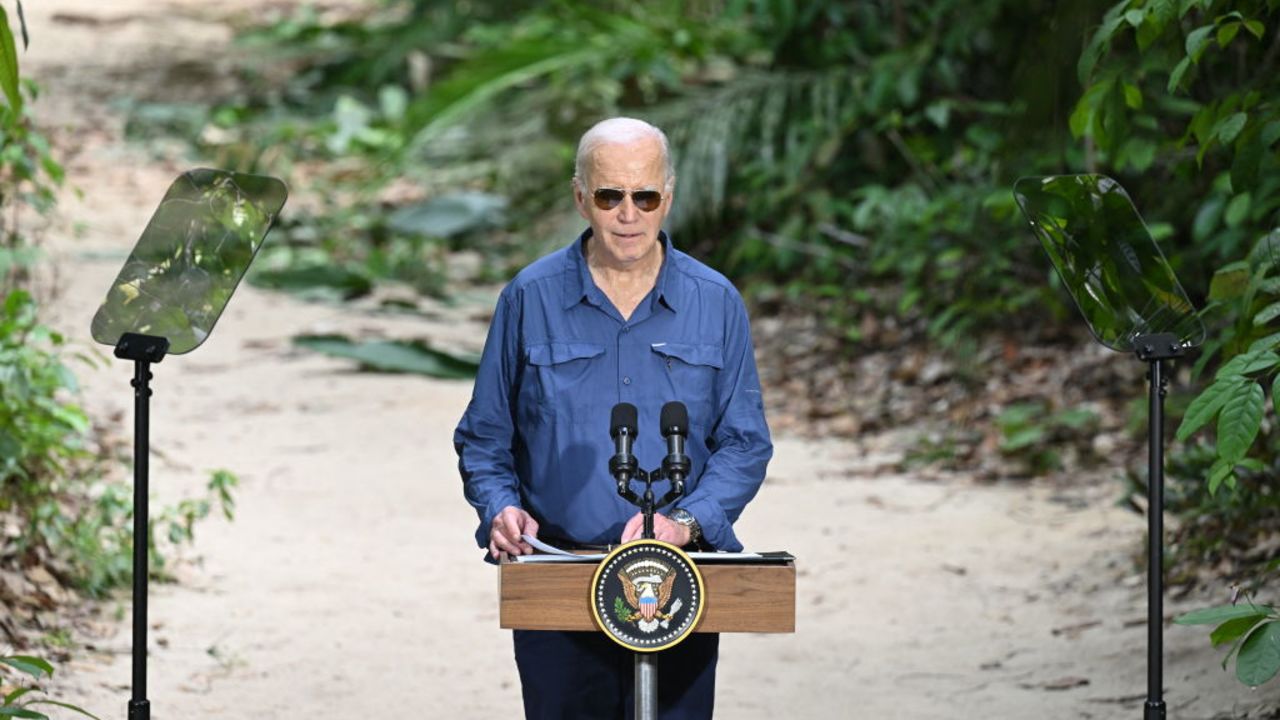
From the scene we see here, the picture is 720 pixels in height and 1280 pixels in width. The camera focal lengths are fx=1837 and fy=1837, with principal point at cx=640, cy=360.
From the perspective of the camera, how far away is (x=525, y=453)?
3088 mm

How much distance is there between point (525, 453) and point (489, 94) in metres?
8.09

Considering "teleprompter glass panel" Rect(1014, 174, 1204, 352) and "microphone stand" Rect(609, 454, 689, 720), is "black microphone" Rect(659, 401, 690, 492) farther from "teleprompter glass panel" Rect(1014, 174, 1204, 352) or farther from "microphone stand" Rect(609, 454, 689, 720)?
"teleprompter glass panel" Rect(1014, 174, 1204, 352)

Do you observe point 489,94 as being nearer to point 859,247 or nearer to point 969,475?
point 859,247

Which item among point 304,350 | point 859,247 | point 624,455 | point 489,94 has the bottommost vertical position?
point 624,455

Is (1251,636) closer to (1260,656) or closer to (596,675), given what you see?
(1260,656)

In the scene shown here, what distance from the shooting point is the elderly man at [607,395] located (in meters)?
2.93

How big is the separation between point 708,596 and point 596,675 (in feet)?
1.64

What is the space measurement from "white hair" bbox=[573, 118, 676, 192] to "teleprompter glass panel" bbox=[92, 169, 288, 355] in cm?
73

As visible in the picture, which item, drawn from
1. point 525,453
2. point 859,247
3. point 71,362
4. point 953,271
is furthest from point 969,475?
point 525,453

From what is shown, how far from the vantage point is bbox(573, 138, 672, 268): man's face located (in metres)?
2.89

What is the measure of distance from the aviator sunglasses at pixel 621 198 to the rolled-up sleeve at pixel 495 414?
0.26 metres

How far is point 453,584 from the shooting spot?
6.00 meters

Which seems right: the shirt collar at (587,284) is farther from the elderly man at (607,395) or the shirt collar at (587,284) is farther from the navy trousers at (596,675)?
the navy trousers at (596,675)

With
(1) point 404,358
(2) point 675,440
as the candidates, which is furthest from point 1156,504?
(1) point 404,358
